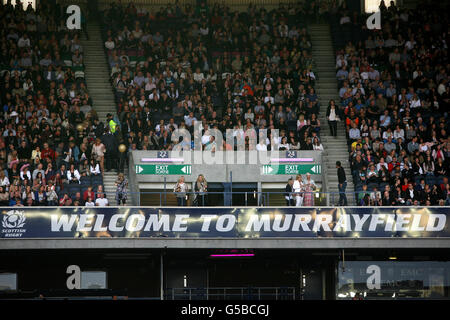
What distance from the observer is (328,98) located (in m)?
33.9

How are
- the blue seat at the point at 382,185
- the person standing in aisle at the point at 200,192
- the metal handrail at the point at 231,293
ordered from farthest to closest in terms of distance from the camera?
1. the metal handrail at the point at 231,293
2. the blue seat at the point at 382,185
3. the person standing in aisle at the point at 200,192

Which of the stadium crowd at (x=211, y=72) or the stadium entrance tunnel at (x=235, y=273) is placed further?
the stadium crowd at (x=211, y=72)

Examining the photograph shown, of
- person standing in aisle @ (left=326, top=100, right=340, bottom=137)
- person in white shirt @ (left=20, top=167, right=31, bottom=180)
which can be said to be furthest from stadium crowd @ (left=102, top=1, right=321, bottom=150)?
person in white shirt @ (left=20, top=167, right=31, bottom=180)

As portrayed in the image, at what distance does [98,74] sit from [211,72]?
17.6ft

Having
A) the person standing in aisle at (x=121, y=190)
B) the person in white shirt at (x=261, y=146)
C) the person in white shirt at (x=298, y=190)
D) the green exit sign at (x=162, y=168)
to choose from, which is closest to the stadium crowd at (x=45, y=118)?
the person standing in aisle at (x=121, y=190)

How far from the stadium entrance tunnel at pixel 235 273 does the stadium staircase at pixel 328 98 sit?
8.57ft

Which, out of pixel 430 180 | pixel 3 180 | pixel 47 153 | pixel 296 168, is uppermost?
pixel 47 153

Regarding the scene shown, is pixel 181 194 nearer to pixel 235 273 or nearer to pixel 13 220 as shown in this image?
pixel 235 273

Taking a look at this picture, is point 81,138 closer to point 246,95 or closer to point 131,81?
point 131,81

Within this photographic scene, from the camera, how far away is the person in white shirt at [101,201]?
26.2 m

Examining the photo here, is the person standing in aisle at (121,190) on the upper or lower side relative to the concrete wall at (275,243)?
upper

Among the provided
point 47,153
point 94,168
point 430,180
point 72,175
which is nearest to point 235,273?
point 94,168

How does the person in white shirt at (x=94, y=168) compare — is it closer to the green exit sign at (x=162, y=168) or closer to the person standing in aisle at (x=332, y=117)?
the green exit sign at (x=162, y=168)
